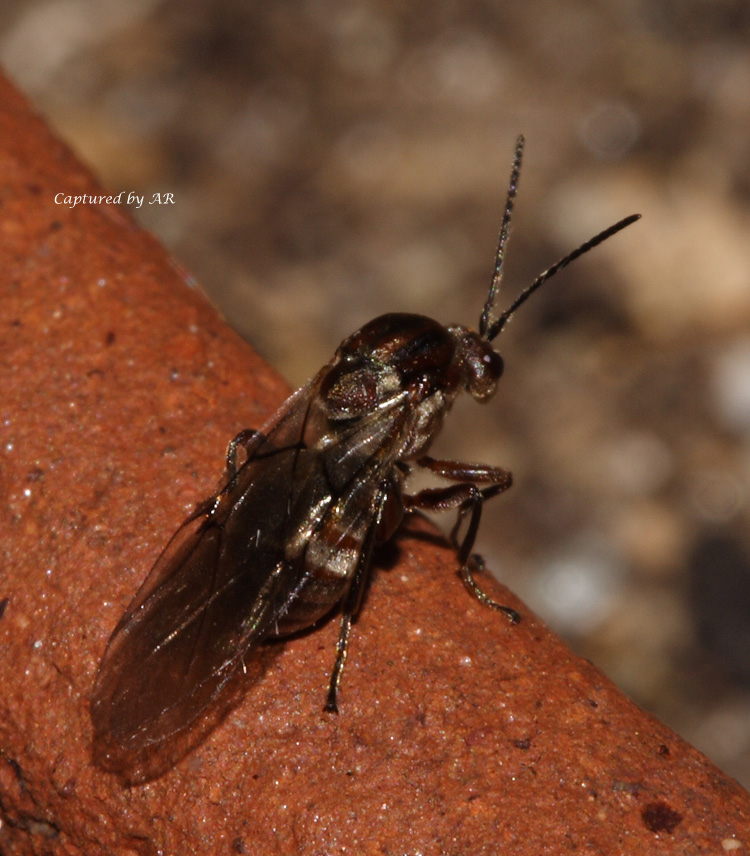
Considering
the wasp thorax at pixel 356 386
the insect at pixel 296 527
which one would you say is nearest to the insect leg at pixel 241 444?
the insect at pixel 296 527

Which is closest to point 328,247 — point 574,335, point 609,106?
point 574,335

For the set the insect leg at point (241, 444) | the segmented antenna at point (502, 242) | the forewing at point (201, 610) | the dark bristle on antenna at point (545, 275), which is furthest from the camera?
the segmented antenna at point (502, 242)

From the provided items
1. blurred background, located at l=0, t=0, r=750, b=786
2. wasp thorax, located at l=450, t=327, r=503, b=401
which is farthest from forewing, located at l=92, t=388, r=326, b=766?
blurred background, located at l=0, t=0, r=750, b=786

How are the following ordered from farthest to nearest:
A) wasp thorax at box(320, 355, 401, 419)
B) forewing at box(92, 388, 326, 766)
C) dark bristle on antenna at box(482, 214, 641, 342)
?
dark bristle on antenna at box(482, 214, 641, 342)
wasp thorax at box(320, 355, 401, 419)
forewing at box(92, 388, 326, 766)

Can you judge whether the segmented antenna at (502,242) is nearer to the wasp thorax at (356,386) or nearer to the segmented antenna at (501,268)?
the segmented antenna at (501,268)

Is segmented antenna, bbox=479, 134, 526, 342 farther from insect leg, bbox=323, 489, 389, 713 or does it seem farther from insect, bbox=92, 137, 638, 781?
insect leg, bbox=323, 489, 389, 713

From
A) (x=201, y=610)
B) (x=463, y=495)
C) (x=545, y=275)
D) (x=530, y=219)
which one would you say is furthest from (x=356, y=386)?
(x=530, y=219)

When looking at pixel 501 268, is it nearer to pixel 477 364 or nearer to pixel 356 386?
pixel 477 364

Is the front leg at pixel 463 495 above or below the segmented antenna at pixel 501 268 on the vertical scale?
below
